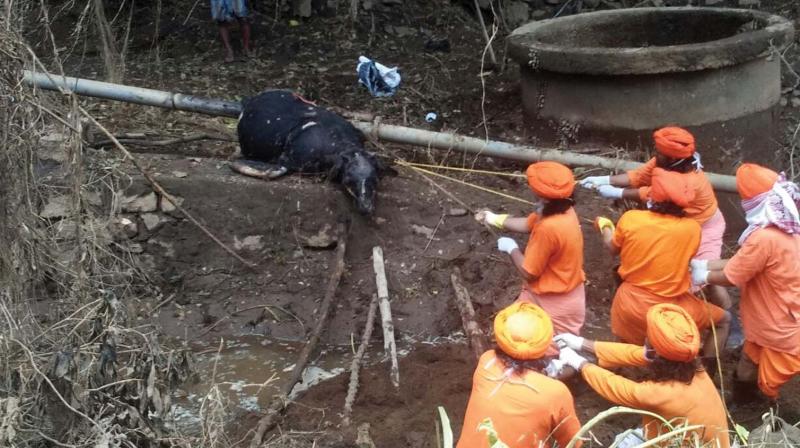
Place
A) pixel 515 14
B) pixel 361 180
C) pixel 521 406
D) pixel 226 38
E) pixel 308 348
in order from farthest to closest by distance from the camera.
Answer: pixel 515 14 → pixel 226 38 → pixel 361 180 → pixel 308 348 → pixel 521 406

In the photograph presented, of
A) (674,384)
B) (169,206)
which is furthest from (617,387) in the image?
(169,206)

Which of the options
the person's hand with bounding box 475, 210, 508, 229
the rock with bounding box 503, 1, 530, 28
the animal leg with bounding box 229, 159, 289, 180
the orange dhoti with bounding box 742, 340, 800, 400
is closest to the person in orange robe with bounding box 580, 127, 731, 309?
the orange dhoti with bounding box 742, 340, 800, 400

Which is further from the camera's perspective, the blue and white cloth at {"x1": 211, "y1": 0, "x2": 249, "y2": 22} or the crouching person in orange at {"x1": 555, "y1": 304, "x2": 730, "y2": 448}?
the blue and white cloth at {"x1": 211, "y1": 0, "x2": 249, "y2": 22}

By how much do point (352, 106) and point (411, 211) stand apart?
282cm

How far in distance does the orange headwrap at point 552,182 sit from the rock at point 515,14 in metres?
7.37

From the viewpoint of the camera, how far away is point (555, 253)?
443 centimetres

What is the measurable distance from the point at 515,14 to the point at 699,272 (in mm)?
7571

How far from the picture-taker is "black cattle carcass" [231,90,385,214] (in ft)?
20.2

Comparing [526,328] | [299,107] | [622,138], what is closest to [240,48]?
[299,107]

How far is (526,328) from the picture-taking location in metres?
3.33

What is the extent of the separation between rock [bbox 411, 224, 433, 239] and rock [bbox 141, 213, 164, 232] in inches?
81.0

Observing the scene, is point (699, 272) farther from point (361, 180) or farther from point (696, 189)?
point (361, 180)

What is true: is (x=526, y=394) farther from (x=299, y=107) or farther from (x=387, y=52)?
(x=387, y=52)

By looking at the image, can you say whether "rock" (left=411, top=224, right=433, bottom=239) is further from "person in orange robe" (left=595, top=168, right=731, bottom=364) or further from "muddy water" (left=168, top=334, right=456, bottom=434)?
"person in orange robe" (left=595, top=168, right=731, bottom=364)
